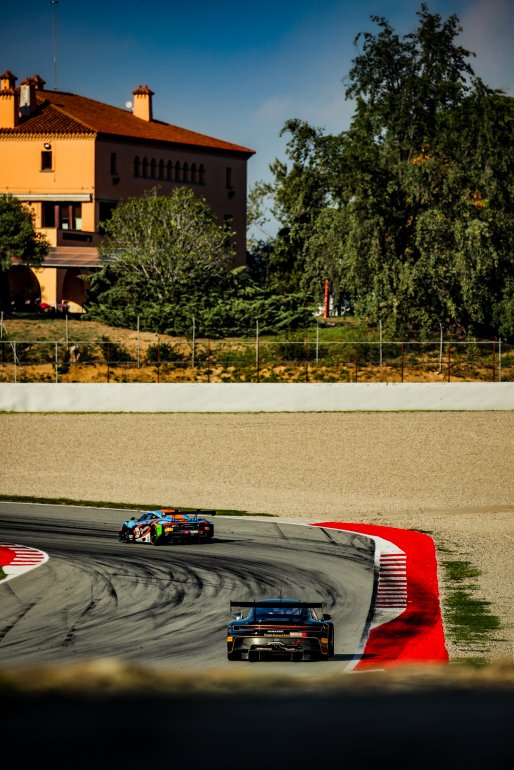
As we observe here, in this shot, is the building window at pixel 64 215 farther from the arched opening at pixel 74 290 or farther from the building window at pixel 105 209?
the arched opening at pixel 74 290

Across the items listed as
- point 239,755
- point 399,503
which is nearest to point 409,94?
point 399,503

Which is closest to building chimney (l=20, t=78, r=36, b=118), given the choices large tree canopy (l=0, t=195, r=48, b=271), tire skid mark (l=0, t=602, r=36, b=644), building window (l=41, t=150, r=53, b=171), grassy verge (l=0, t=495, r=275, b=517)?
building window (l=41, t=150, r=53, b=171)

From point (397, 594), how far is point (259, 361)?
34.4m

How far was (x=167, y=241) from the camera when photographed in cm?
6681

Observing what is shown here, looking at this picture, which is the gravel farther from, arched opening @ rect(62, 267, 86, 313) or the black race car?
arched opening @ rect(62, 267, 86, 313)

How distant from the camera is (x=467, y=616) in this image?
56.4 ft

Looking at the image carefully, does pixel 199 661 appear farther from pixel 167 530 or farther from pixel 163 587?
pixel 167 530

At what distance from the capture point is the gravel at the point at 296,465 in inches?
1268

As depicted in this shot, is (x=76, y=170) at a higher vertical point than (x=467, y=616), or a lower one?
higher

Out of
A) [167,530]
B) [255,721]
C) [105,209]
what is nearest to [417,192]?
[105,209]

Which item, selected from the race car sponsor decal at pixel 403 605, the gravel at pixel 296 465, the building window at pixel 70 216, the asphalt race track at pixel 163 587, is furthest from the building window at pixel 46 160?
the race car sponsor decal at pixel 403 605

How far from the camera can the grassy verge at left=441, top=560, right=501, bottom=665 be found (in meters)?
14.6

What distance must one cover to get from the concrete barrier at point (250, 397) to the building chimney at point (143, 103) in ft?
151

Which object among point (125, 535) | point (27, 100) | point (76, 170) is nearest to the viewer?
point (125, 535)
